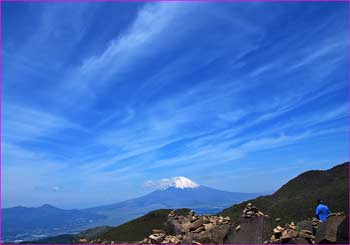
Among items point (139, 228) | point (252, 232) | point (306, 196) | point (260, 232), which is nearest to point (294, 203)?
point (306, 196)

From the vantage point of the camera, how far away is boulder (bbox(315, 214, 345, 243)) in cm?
2817

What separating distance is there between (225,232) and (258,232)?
2.88 metres

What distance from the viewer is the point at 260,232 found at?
3253 cm

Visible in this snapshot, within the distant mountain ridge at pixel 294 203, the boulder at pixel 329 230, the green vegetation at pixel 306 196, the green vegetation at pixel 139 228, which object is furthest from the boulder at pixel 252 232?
the green vegetation at pixel 139 228

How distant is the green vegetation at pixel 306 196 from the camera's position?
214 ft

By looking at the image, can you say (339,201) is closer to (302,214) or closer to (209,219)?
(302,214)

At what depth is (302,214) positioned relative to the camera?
2547 inches

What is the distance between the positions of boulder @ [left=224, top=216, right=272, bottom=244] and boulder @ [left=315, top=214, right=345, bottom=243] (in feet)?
13.6

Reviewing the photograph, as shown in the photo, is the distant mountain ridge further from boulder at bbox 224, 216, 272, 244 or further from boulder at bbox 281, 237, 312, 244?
boulder at bbox 281, 237, 312, 244

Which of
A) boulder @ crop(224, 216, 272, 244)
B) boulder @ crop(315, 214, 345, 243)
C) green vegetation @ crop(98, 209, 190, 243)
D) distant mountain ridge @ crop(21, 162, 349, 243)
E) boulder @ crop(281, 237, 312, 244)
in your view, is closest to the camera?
boulder @ crop(281, 237, 312, 244)

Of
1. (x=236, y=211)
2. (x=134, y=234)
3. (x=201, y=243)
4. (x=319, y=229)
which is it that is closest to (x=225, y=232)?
(x=201, y=243)

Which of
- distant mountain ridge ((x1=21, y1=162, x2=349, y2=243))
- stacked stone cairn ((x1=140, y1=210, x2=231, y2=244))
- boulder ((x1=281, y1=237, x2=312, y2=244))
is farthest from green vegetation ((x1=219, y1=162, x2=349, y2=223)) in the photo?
boulder ((x1=281, y1=237, x2=312, y2=244))

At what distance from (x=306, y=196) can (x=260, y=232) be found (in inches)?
1891

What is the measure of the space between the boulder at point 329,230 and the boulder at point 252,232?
415 cm
